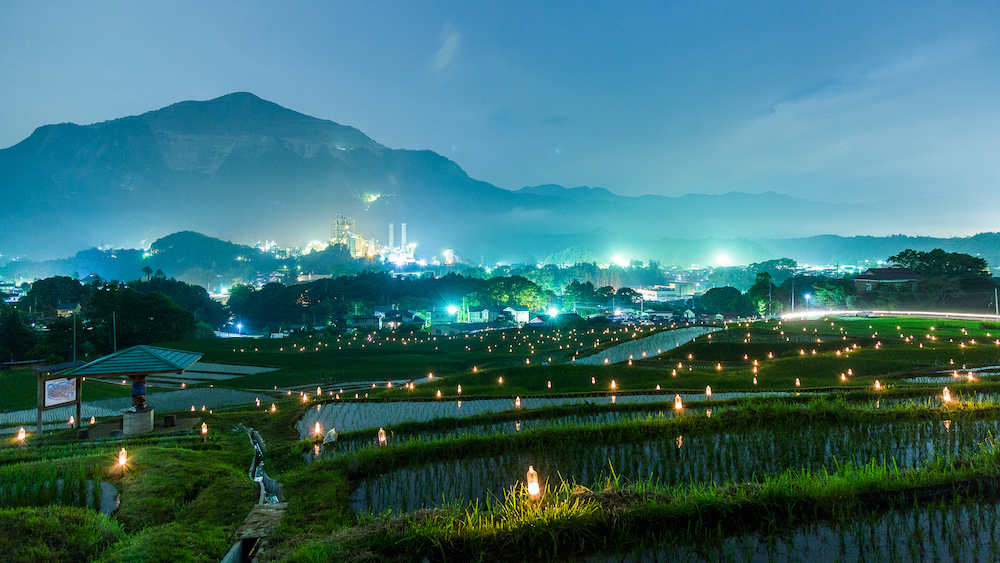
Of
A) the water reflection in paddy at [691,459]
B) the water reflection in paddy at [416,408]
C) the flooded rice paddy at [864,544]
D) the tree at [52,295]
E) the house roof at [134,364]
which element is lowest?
the water reflection in paddy at [416,408]

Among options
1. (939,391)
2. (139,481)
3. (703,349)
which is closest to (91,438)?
(139,481)

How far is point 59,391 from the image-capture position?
52.3 ft

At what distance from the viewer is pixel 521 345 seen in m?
53.9

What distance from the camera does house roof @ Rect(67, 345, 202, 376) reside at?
47.3 ft

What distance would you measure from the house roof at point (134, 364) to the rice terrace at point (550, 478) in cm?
195

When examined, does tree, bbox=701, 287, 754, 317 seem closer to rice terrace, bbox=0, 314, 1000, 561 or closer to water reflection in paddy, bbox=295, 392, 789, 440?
rice terrace, bbox=0, 314, 1000, 561

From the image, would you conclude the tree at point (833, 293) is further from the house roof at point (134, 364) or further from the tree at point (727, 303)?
the house roof at point (134, 364)

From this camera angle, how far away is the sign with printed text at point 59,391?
611 inches

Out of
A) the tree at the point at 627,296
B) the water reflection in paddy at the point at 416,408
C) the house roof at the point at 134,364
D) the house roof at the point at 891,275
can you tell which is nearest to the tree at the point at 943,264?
the house roof at the point at 891,275

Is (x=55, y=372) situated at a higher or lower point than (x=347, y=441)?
higher

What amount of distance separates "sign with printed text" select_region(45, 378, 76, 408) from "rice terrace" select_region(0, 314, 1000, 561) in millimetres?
1123

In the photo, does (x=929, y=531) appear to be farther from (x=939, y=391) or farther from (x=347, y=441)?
(x=939, y=391)

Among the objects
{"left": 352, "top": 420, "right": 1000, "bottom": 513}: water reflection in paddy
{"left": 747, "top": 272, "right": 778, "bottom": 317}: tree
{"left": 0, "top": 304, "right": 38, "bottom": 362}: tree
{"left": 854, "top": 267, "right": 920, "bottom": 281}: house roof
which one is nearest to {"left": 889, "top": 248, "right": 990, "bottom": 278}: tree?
{"left": 854, "top": 267, "right": 920, "bottom": 281}: house roof

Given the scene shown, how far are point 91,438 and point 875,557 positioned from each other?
19028 mm
